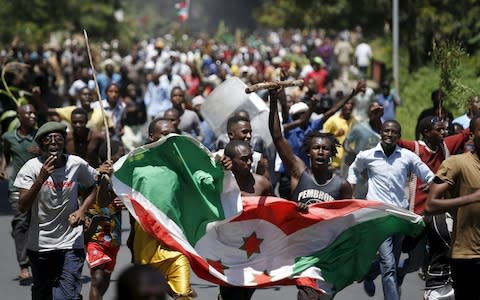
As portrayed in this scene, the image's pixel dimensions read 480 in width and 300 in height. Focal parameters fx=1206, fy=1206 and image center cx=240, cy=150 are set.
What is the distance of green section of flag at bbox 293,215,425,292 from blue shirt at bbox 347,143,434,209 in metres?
1.17

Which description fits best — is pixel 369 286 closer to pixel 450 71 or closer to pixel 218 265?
pixel 218 265

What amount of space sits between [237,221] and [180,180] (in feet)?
1.70

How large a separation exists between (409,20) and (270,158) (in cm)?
1819

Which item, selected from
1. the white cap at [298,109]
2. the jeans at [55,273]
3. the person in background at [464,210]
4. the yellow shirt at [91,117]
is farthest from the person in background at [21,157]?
the person in background at [464,210]

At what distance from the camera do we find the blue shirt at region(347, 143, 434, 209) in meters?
9.77

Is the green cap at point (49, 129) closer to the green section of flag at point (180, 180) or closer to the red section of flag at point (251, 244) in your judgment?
the green section of flag at point (180, 180)

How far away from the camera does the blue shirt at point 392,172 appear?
977cm

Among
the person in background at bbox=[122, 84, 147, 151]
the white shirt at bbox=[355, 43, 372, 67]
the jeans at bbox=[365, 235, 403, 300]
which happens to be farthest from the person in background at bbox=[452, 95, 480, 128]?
the white shirt at bbox=[355, 43, 372, 67]

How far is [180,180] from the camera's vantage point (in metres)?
8.55

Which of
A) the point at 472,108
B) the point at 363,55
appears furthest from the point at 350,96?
the point at 363,55

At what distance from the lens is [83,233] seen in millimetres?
8797

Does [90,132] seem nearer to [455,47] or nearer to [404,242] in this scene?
[404,242]

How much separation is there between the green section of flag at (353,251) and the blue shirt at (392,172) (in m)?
1.17

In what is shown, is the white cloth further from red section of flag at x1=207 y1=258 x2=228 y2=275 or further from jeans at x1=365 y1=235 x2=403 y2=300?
jeans at x1=365 y1=235 x2=403 y2=300
